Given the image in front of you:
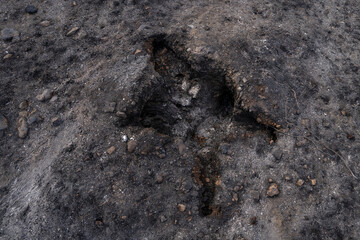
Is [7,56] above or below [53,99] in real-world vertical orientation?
above

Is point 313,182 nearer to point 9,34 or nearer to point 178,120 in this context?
point 178,120

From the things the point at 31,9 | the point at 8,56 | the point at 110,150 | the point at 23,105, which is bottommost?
the point at 110,150

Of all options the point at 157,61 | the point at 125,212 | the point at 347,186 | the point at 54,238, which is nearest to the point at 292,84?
the point at 347,186

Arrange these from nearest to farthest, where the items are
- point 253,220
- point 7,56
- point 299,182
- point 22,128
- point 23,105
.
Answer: point 253,220
point 299,182
point 22,128
point 23,105
point 7,56

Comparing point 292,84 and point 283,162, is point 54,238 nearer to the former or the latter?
point 283,162

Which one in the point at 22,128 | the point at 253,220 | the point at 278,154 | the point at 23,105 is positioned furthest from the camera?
the point at 23,105

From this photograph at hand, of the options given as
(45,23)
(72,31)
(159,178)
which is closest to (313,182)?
(159,178)

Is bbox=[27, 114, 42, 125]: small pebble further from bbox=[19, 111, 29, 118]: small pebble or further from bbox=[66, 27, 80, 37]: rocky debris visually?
bbox=[66, 27, 80, 37]: rocky debris

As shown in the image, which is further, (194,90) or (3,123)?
(194,90)
